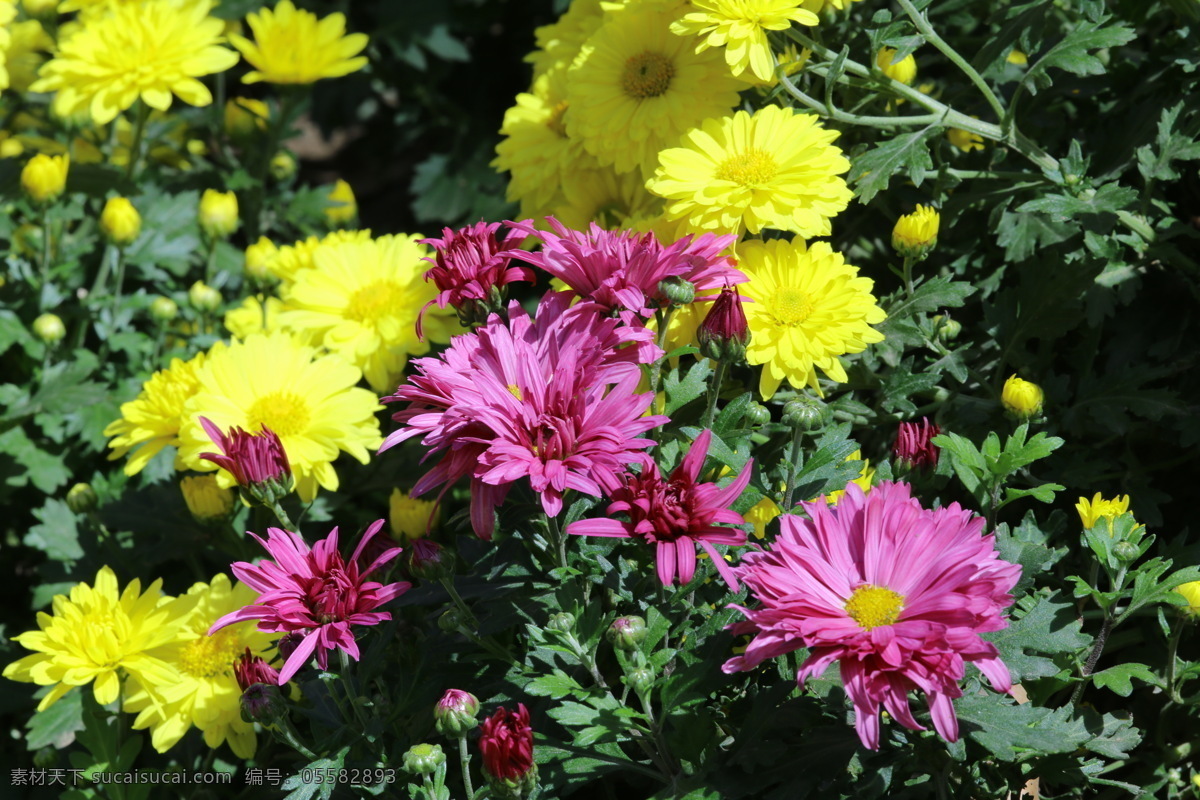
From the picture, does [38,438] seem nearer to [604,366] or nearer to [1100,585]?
[604,366]

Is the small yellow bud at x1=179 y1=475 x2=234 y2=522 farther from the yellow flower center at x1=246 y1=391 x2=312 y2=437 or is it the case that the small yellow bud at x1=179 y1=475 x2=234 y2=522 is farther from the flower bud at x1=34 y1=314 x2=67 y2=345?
the flower bud at x1=34 y1=314 x2=67 y2=345

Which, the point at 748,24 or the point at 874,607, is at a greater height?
the point at 748,24

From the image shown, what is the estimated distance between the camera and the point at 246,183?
2703 millimetres

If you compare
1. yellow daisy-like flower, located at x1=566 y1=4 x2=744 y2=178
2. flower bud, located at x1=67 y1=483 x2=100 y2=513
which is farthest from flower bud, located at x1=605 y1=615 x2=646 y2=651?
flower bud, located at x1=67 y1=483 x2=100 y2=513

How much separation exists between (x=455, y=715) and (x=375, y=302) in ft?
3.22

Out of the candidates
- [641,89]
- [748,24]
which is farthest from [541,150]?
[748,24]

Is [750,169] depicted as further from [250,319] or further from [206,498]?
[250,319]

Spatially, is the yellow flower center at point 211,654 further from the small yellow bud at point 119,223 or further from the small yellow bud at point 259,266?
the small yellow bud at point 119,223

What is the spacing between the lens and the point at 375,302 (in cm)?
199

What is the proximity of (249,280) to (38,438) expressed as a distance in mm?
592

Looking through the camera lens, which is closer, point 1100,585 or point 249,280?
point 1100,585

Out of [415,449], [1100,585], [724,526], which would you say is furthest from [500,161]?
[1100,585]

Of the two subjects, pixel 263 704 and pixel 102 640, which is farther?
pixel 102 640

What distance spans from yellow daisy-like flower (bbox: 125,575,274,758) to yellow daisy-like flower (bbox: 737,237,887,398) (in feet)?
2.74
